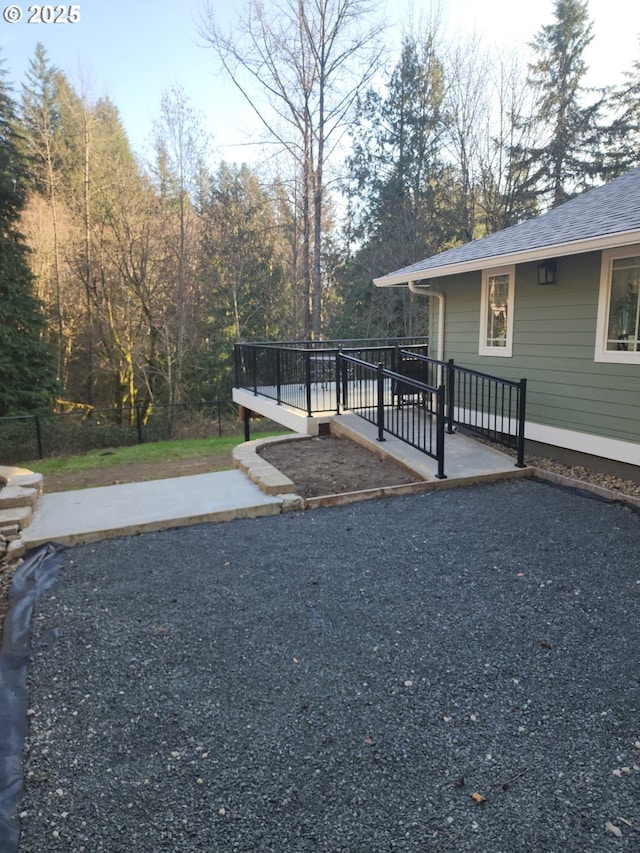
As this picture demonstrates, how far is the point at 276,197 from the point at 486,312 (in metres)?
11.1

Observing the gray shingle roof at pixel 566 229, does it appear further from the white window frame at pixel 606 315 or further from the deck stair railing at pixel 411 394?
the deck stair railing at pixel 411 394

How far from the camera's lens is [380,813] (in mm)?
1691

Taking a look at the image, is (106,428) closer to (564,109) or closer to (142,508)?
(142,508)

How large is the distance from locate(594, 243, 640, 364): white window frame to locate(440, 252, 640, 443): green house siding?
0.06 m

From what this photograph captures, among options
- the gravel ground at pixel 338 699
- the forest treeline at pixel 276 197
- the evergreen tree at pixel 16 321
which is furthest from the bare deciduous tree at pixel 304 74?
the gravel ground at pixel 338 699

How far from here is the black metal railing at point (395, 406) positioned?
596 centimetres

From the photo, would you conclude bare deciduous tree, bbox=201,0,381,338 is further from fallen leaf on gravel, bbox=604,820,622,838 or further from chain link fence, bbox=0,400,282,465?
fallen leaf on gravel, bbox=604,820,622,838

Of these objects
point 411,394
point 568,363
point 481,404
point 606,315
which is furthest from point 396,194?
point 606,315

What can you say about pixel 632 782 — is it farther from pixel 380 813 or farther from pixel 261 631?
pixel 261 631

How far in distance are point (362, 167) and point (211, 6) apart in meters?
7.16

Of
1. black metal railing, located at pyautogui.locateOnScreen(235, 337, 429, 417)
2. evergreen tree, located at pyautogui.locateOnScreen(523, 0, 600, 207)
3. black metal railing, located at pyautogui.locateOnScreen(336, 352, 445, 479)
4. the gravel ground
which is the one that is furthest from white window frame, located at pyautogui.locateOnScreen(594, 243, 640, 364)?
evergreen tree, located at pyautogui.locateOnScreen(523, 0, 600, 207)

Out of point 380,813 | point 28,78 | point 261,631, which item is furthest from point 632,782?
point 28,78

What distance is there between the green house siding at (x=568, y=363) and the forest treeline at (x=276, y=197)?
897 centimetres

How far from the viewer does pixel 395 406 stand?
26.0 feet
